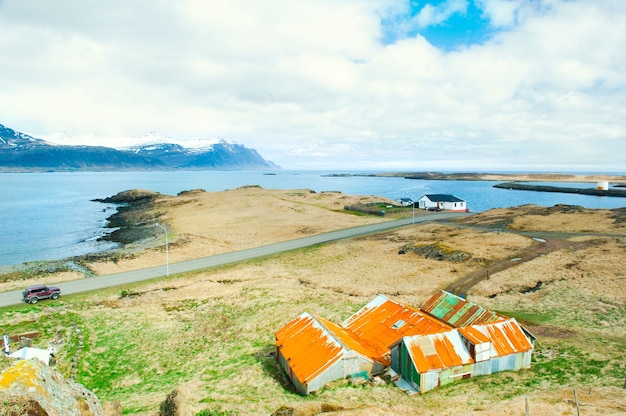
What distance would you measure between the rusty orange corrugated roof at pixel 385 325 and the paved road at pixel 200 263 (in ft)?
87.3

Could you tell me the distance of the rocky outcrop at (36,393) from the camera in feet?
34.2

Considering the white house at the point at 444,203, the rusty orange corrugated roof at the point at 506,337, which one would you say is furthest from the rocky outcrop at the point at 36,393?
the white house at the point at 444,203

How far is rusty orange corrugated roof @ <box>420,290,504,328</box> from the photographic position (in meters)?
26.3

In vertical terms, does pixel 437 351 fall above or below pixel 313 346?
above

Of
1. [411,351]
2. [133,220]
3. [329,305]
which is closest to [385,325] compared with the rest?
[411,351]

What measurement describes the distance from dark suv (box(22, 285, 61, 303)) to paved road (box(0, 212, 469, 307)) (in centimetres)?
131

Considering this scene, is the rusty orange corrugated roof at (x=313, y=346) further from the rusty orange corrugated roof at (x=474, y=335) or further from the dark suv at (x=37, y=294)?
the dark suv at (x=37, y=294)

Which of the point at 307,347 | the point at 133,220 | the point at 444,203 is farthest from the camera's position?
the point at 444,203

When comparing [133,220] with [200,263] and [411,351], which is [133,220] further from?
[411,351]

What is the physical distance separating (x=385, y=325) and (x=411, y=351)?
5.96 metres

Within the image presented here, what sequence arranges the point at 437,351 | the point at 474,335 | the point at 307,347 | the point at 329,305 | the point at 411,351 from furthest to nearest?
1. the point at 329,305
2. the point at 307,347
3. the point at 474,335
4. the point at 437,351
5. the point at 411,351

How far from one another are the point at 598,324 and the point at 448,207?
70731 millimetres

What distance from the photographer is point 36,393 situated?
36.2ft

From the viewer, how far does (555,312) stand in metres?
32.8
